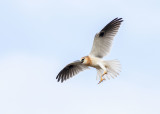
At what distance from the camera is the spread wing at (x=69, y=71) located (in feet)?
45.8

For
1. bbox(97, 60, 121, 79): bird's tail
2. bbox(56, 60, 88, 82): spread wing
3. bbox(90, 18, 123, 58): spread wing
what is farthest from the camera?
bbox(56, 60, 88, 82): spread wing

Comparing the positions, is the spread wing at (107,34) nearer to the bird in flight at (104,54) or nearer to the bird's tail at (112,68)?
the bird in flight at (104,54)

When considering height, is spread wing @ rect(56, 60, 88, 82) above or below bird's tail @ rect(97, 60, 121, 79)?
above

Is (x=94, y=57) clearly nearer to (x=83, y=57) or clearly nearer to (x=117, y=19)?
(x=83, y=57)

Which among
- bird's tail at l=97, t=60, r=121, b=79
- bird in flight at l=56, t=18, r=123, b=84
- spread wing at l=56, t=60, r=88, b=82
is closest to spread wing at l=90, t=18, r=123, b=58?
bird in flight at l=56, t=18, r=123, b=84

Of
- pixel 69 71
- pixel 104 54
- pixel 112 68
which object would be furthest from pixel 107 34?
pixel 69 71

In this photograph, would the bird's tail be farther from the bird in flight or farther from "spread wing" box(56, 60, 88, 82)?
"spread wing" box(56, 60, 88, 82)

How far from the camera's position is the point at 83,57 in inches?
500

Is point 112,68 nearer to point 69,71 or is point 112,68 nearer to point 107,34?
point 107,34

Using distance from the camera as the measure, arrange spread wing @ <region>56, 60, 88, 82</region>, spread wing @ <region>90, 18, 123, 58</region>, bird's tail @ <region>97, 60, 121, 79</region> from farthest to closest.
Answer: spread wing @ <region>56, 60, 88, 82</region>
bird's tail @ <region>97, 60, 121, 79</region>
spread wing @ <region>90, 18, 123, 58</region>

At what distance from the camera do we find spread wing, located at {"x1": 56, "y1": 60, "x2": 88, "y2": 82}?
13952mm

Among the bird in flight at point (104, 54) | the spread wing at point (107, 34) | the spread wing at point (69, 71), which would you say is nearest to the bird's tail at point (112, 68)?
the bird in flight at point (104, 54)

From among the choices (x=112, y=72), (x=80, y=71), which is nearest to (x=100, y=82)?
(x=112, y=72)

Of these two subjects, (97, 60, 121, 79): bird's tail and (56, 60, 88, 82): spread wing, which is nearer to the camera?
(97, 60, 121, 79): bird's tail
